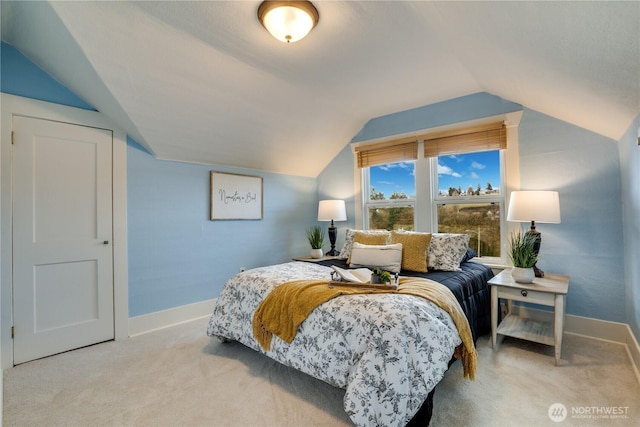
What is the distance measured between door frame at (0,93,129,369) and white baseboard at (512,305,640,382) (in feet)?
12.6

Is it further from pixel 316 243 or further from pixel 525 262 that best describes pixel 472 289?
pixel 316 243

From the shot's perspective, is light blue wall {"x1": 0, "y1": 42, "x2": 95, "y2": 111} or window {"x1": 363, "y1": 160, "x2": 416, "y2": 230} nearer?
light blue wall {"x1": 0, "y1": 42, "x2": 95, "y2": 111}

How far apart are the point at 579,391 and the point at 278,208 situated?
3.39m

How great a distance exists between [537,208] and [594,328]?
3.90 feet

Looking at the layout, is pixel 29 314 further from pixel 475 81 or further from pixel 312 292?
pixel 475 81

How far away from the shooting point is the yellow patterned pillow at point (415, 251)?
266 cm

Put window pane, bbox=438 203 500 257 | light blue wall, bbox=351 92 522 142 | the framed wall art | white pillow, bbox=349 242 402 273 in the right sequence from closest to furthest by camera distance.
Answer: white pillow, bbox=349 242 402 273, light blue wall, bbox=351 92 522 142, window pane, bbox=438 203 500 257, the framed wall art

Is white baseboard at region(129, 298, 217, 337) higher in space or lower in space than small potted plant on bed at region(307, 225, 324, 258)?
lower

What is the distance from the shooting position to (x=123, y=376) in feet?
6.73

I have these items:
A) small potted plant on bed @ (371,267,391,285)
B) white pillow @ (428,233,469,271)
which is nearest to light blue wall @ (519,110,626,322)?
white pillow @ (428,233,469,271)

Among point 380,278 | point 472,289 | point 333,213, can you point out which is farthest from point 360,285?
point 333,213

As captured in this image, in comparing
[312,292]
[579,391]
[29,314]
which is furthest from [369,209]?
[29,314]

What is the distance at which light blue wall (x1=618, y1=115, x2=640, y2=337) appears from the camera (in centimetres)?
194

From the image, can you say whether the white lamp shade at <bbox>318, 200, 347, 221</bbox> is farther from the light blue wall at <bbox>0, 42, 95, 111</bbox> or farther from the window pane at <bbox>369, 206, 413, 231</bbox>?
the light blue wall at <bbox>0, 42, 95, 111</bbox>
